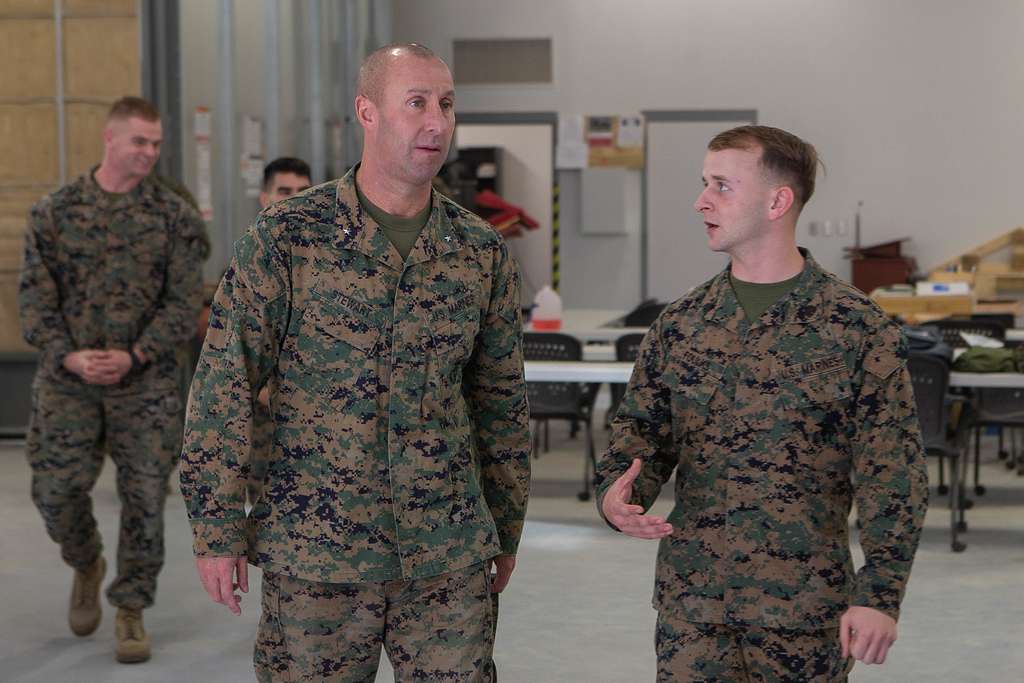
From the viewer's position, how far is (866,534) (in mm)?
2357

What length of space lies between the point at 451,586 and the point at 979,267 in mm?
11051

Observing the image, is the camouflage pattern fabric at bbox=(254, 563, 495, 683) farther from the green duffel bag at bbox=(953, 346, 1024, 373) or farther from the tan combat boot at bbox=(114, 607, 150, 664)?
the green duffel bag at bbox=(953, 346, 1024, 373)

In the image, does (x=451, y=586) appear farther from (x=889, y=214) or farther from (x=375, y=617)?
(x=889, y=214)

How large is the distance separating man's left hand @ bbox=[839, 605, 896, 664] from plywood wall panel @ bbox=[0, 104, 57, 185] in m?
7.72

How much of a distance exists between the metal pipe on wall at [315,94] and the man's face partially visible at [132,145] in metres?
6.64

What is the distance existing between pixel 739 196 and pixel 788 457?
18.5 inches

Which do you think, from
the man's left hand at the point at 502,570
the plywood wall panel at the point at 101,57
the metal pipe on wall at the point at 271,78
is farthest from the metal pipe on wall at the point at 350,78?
the man's left hand at the point at 502,570

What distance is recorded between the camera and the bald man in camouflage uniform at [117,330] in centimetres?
437

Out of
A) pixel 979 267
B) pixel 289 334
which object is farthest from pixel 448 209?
pixel 979 267

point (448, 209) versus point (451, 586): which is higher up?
point (448, 209)

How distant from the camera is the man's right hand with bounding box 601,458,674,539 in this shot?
2.35 meters

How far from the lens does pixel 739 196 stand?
97.4 inches

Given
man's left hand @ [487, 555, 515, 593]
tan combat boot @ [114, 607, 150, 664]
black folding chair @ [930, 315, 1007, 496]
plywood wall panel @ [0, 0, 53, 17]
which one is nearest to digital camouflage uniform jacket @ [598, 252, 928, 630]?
man's left hand @ [487, 555, 515, 593]

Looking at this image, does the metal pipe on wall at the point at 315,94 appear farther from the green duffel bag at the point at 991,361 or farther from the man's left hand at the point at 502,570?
the man's left hand at the point at 502,570
